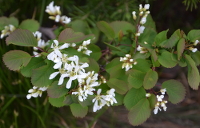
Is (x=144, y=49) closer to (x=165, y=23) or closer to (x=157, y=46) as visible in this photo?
(x=157, y=46)

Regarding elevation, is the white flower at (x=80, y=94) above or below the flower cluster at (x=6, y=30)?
below

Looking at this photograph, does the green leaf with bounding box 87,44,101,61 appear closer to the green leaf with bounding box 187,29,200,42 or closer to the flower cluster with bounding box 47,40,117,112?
the flower cluster with bounding box 47,40,117,112

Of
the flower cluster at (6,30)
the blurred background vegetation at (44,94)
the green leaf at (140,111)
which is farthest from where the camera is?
the blurred background vegetation at (44,94)

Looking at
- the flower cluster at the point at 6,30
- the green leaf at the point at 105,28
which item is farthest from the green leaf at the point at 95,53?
the flower cluster at the point at 6,30

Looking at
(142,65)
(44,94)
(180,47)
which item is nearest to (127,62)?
(142,65)

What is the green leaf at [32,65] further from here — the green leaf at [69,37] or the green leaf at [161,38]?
the green leaf at [161,38]

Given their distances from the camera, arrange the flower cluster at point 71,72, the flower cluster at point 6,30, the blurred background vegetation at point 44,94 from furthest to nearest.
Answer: the blurred background vegetation at point 44,94
the flower cluster at point 6,30
the flower cluster at point 71,72

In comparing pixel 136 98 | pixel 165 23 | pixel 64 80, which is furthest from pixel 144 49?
pixel 165 23
